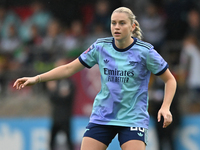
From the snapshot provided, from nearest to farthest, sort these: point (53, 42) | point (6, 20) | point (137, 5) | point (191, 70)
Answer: point (191, 70)
point (53, 42)
point (137, 5)
point (6, 20)

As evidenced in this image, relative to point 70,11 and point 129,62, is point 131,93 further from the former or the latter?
point 70,11

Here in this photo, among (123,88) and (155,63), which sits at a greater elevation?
(155,63)

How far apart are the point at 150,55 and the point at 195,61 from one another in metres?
4.85

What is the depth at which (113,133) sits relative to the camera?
489cm

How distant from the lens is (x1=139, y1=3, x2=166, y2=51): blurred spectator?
10.4 metres

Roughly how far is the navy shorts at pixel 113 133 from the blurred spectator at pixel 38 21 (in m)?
6.72

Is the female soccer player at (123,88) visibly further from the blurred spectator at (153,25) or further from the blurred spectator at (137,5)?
the blurred spectator at (137,5)

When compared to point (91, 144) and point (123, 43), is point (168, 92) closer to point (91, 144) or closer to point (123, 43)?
point (123, 43)

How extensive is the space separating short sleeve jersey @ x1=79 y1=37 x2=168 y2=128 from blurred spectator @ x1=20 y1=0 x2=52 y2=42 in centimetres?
663

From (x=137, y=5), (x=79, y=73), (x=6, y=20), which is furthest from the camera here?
(x=6, y=20)

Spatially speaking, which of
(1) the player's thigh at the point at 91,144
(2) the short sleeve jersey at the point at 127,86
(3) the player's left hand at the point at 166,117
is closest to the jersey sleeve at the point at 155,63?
(2) the short sleeve jersey at the point at 127,86

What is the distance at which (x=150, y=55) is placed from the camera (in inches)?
189

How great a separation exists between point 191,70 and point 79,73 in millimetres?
2444

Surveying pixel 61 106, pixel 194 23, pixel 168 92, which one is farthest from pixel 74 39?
pixel 168 92
